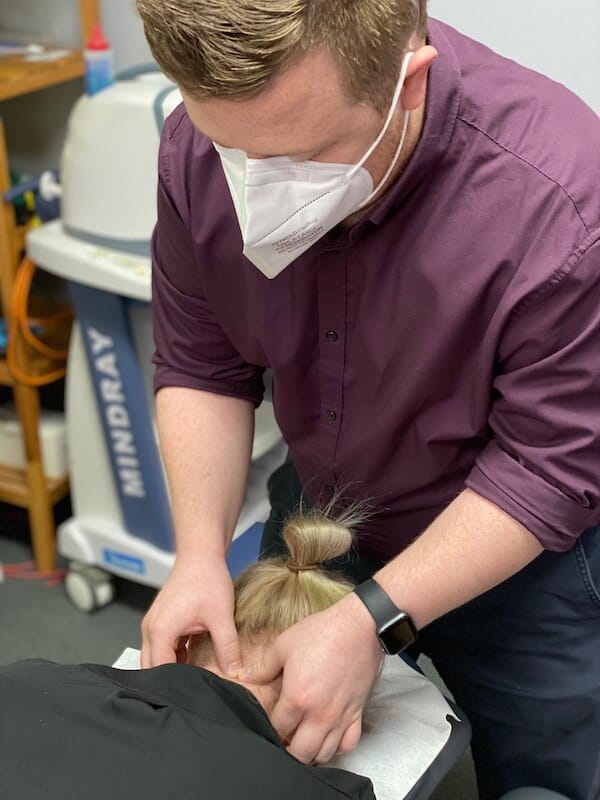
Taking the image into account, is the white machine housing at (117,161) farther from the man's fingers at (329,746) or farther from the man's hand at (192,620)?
the man's fingers at (329,746)

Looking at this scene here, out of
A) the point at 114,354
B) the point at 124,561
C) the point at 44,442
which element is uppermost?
the point at 114,354

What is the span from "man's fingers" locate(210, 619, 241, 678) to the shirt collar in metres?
0.50

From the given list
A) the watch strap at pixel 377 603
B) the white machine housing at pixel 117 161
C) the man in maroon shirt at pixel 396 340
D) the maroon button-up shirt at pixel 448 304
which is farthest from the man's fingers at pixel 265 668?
the white machine housing at pixel 117 161

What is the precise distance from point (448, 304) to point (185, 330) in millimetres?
391

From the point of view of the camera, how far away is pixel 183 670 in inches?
40.4

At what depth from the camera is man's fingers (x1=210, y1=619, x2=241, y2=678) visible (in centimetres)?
114

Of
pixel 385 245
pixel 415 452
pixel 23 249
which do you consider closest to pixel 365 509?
pixel 415 452

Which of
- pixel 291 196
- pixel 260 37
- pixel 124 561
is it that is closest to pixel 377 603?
pixel 291 196

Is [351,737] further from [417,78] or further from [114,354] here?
[114,354]

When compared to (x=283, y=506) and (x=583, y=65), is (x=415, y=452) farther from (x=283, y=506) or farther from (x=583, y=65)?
(x=583, y=65)

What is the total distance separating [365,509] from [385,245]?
0.35m

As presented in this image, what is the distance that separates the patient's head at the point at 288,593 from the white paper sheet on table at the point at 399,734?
109mm

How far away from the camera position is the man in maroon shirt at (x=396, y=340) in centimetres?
91

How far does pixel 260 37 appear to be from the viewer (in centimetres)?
82
